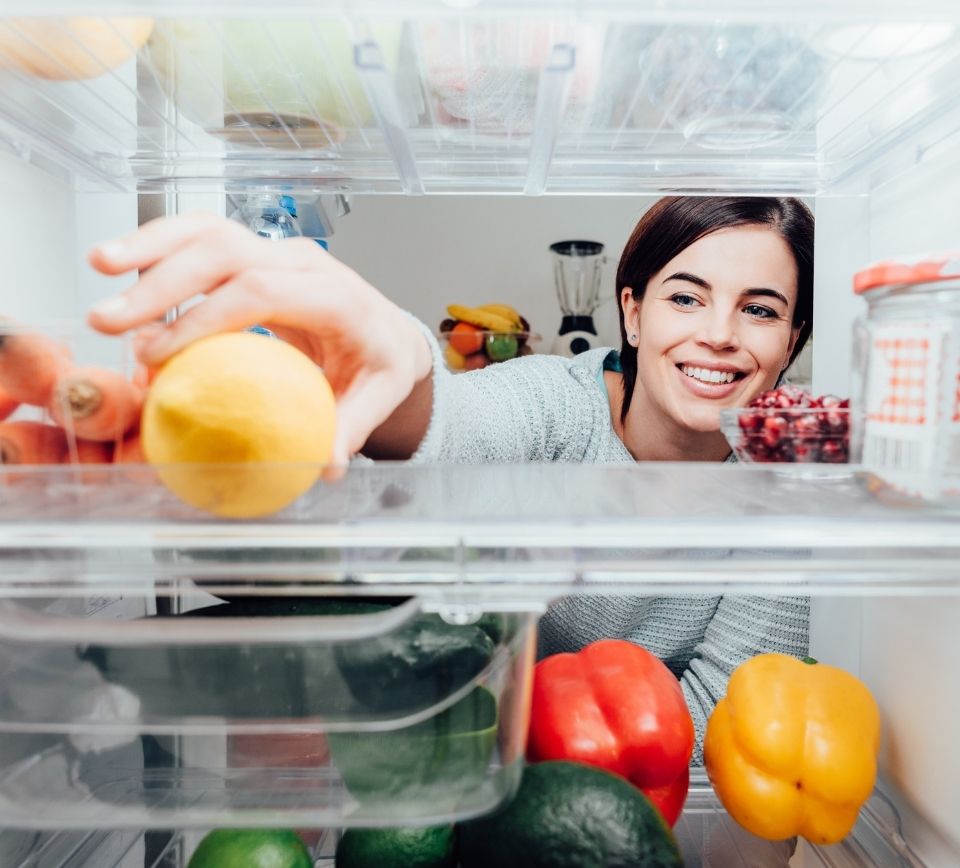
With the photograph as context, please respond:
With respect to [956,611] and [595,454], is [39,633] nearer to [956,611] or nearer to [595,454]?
[956,611]

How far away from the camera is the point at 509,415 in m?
1.05

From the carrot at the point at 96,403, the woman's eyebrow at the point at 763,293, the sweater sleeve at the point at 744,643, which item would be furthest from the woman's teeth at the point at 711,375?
the carrot at the point at 96,403

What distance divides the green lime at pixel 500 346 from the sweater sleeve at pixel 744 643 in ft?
3.85

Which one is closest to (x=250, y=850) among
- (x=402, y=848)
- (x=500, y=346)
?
(x=402, y=848)

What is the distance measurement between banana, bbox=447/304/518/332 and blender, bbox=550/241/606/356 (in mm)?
265

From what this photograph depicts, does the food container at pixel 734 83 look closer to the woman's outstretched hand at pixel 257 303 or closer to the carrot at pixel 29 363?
the woman's outstretched hand at pixel 257 303

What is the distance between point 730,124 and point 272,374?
0.45 meters

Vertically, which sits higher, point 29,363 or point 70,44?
point 70,44

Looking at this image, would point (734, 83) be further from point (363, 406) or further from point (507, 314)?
point (507, 314)

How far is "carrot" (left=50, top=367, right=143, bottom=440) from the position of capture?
44 centimetres

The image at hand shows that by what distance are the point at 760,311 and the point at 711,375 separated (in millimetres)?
112

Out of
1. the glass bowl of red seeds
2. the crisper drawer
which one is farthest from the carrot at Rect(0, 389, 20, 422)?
the glass bowl of red seeds

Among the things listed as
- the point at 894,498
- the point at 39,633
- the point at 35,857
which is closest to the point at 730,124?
the point at 894,498

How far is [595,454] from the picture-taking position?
1.22 m
